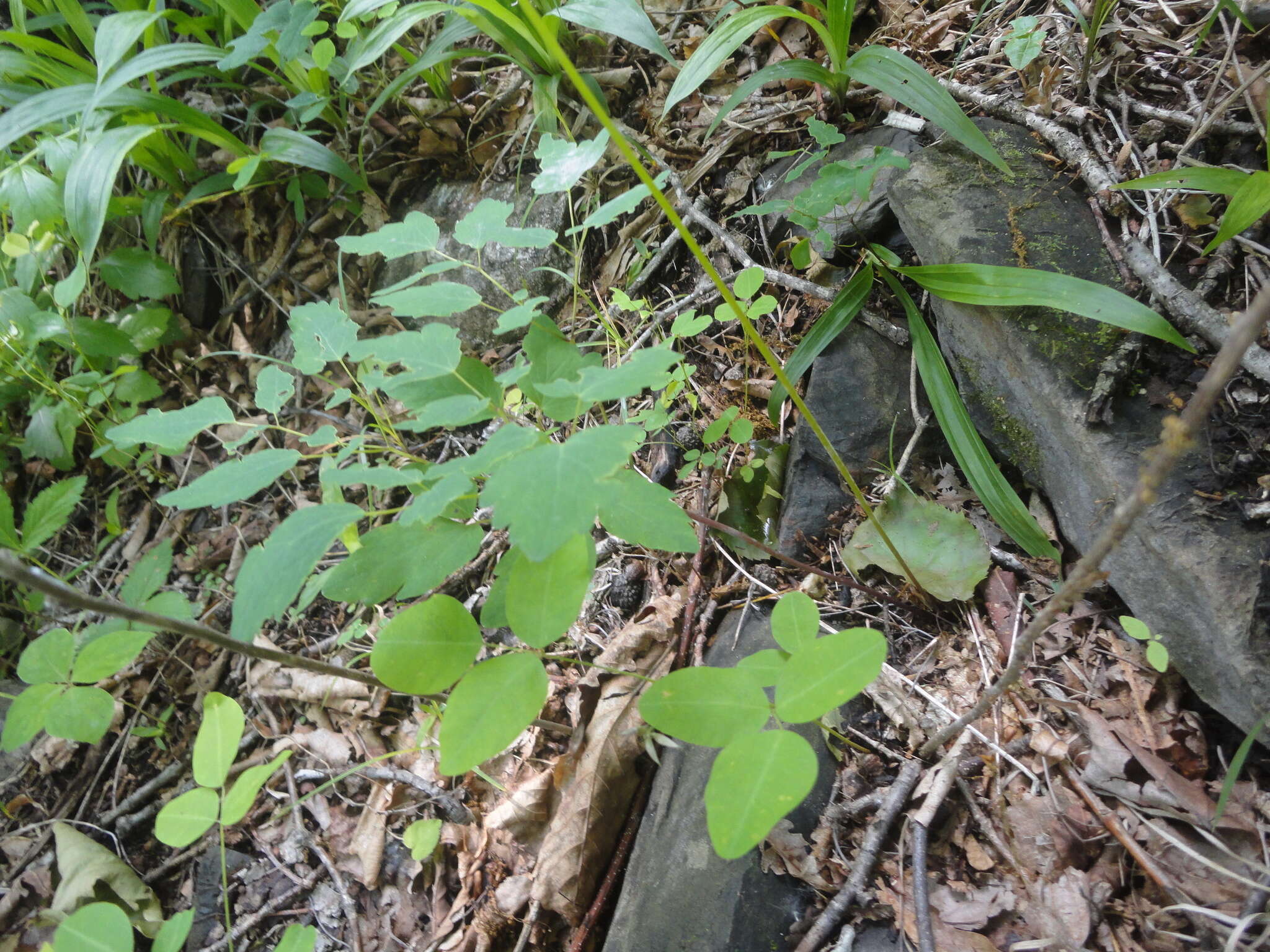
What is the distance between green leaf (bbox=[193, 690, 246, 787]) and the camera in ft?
3.07

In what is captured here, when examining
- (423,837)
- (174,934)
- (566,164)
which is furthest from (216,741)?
(566,164)

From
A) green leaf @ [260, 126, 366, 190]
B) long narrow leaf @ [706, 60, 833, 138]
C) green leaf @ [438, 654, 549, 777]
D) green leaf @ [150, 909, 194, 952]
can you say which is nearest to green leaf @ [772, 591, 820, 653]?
green leaf @ [438, 654, 549, 777]

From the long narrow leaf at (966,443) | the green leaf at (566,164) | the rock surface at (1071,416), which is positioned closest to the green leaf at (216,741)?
the green leaf at (566,164)

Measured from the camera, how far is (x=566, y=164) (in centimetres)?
124

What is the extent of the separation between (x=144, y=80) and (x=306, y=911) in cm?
299

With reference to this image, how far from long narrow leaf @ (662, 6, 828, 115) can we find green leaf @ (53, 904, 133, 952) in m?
1.84

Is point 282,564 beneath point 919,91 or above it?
Result: beneath

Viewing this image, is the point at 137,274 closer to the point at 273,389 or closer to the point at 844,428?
the point at 273,389

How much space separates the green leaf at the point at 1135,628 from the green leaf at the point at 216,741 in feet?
4.44

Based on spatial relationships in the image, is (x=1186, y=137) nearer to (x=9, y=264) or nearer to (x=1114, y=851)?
(x=1114, y=851)

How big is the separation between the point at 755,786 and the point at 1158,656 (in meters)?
0.76

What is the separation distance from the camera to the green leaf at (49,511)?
1881 millimetres

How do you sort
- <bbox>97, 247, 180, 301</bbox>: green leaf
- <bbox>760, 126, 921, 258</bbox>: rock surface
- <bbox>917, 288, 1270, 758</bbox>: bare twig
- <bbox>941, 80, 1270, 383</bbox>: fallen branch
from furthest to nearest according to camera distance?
<bbox>97, 247, 180, 301</bbox>: green leaf
<bbox>760, 126, 921, 258</bbox>: rock surface
<bbox>941, 80, 1270, 383</bbox>: fallen branch
<bbox>917, 288, 1270, 758</bbox>: bare twig

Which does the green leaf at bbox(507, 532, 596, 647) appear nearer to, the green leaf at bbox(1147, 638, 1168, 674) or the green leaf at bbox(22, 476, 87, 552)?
the green leaf at bbox(1147, 638, 1168, 674)
